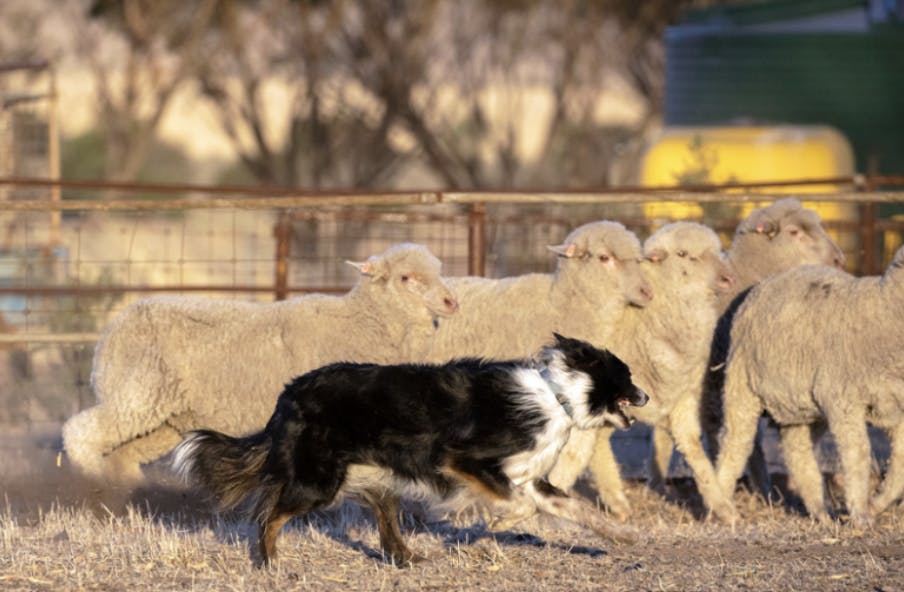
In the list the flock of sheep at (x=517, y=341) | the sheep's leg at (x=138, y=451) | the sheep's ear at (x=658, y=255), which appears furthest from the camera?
the sheep's leg at (x=138, y=451)

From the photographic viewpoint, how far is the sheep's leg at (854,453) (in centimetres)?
718

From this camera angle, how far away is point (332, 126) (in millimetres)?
26891

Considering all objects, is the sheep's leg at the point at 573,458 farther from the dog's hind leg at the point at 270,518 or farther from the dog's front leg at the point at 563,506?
the dog's hind leg at the point at 270,518

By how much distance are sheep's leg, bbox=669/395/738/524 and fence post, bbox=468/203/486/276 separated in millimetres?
2125

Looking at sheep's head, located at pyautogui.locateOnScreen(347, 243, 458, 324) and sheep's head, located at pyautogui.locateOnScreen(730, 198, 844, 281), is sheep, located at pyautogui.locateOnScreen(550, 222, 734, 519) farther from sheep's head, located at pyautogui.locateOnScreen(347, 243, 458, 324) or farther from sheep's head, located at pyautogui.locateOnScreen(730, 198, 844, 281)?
sheep's head, located at pyautogui.locateOnScreen(347, 243, 458, 324)

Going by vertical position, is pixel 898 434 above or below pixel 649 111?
below

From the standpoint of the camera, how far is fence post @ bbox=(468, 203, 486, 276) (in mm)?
9734

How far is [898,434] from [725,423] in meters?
0.90

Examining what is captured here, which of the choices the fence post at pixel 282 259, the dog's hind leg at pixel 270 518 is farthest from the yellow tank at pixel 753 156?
the dog's hind leg at pixel 270 518

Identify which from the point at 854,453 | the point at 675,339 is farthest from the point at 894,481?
the point at 675,339

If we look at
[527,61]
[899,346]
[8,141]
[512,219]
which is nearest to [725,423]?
[899,346]

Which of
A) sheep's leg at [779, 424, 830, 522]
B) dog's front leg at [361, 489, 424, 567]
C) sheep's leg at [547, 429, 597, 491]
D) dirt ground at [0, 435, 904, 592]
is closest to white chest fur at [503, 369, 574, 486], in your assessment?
dirt ground at [0, 435, 904, 592]

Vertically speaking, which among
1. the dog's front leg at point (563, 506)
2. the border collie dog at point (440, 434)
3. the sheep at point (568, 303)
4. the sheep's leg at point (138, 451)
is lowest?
the sheep's leg at point (138, 451)

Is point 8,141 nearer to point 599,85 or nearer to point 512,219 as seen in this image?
point 512,219
